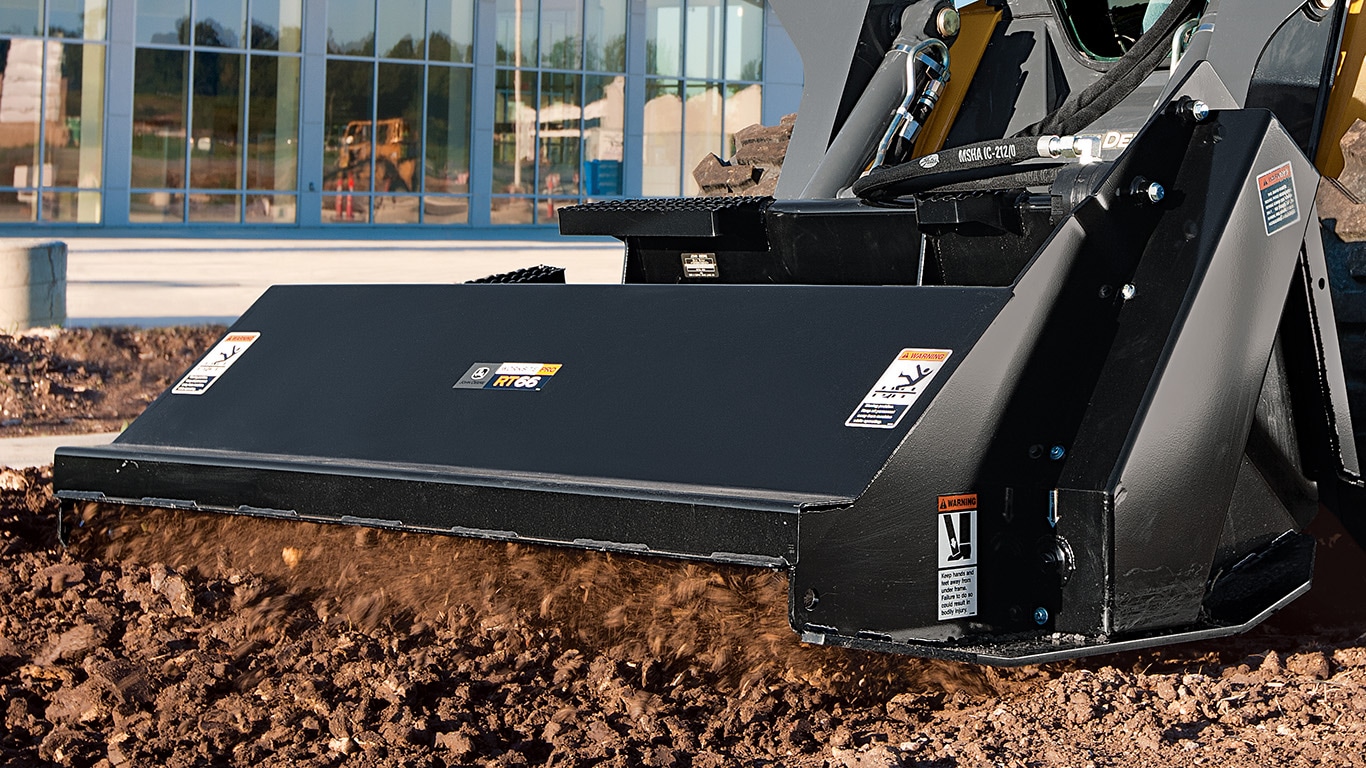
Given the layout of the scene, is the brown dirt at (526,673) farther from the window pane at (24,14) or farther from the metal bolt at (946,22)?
the window pane at (24,14)

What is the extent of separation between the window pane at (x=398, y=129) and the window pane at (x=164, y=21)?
118 inches

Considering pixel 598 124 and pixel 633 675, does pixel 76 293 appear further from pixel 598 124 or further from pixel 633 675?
pixel 598 124

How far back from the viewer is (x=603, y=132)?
27391 mm

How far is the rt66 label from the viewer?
12.4ft

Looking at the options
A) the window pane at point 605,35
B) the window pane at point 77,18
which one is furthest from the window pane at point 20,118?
the window pane at point 605,35

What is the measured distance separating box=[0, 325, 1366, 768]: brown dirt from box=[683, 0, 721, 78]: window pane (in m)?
24.3

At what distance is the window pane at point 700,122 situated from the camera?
92.3ft

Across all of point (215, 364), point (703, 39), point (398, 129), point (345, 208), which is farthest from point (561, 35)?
point (215, 364)

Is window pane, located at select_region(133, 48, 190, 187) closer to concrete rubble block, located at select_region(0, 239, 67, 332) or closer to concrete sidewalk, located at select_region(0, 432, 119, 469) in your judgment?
concrete rubble block, located at select_region(0, 239, 67, 332)

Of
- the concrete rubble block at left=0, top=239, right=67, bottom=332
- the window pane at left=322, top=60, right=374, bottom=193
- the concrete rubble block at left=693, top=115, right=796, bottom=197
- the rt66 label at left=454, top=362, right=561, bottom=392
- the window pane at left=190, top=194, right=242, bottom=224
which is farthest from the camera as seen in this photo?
the window pane at left=322, top=60, right=374, bottom=193

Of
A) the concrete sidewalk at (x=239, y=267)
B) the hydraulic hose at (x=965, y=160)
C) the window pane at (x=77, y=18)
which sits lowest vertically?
the concrete sidewalk at (x=239, y=267)

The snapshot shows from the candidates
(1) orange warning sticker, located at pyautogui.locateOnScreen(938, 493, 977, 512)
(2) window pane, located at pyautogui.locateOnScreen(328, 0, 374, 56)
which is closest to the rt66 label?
(1) orange warning sticker, located at pyautogui.locateOnScreen(938, 493, 977, 512)

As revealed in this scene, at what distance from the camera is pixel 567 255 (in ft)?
69.8

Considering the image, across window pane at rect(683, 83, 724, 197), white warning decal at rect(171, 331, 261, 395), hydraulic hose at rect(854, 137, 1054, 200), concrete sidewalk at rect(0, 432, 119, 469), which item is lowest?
concrete sidewalk at rect(0, 432, 119, 469)
